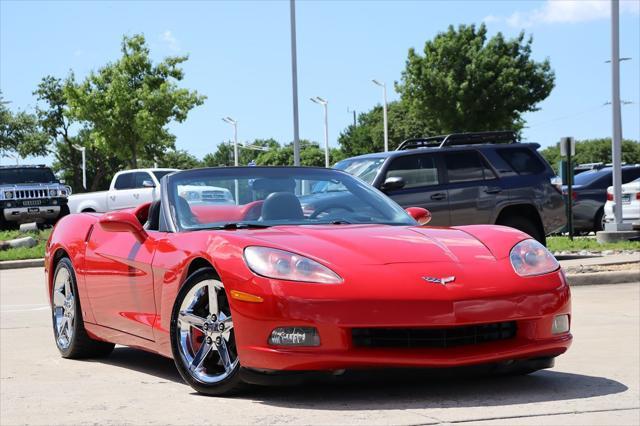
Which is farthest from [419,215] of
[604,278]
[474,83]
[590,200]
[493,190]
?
[474,83]

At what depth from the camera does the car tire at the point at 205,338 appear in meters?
5.52

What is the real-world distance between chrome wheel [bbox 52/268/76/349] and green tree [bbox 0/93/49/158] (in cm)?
6314

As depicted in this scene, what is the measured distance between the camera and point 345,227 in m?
6.09

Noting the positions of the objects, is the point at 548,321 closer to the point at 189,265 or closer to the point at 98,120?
the point at 189,265

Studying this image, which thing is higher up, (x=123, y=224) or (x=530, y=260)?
(x=123, y=224)

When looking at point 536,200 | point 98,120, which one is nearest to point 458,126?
point 98,120

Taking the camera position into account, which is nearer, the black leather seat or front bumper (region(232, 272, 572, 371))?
front bumper (region(232, 272, 572, 371))

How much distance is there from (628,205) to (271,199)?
16.9 metres

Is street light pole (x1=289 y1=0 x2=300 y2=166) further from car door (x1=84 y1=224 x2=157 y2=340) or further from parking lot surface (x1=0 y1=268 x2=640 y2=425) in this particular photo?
car door (x1=84 y1=224 x2=157 y2=340)

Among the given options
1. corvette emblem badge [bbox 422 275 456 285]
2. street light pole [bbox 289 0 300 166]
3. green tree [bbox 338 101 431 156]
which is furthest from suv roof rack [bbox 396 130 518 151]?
green tree [bbox 338 101 431 156]

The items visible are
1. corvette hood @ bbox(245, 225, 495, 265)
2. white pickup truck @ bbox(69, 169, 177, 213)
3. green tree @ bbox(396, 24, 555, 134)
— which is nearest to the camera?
corvette hood @ bbox(245, 225, 495, 265)

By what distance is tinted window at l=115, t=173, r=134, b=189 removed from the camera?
3031 centimetres

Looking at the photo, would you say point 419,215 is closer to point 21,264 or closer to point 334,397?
point 334,397

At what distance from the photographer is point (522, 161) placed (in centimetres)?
1669
